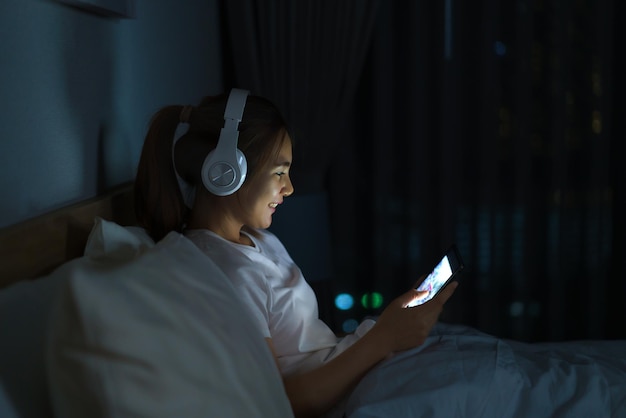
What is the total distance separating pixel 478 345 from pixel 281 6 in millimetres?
1574

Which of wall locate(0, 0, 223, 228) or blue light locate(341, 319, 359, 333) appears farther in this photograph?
blue light locate(341, 319, 359, 333)

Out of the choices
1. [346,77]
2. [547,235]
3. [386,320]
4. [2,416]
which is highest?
[346,77]

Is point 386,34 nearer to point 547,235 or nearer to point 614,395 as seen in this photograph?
point 547,235

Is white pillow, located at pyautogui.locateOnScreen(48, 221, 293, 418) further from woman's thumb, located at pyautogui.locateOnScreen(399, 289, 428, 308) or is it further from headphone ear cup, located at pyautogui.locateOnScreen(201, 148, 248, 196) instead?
woman's thumb, located at pyautogui.locateOnScreen(399, 289, 428, 308)

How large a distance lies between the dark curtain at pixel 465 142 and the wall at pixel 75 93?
0.71m

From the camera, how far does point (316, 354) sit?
3.94 ft

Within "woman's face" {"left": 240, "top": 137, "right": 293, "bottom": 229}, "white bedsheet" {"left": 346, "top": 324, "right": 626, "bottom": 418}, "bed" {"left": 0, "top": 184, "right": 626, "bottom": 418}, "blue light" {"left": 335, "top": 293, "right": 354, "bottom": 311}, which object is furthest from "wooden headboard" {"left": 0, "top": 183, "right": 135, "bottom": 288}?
"blue light" {"left": 335, "top": 293, "right": 354, "bottom": 311}

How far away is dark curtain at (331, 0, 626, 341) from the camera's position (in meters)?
2.38

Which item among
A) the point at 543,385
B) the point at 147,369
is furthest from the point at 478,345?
the point at 147,369

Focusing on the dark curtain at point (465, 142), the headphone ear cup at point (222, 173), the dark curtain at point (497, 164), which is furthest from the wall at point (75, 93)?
the dark curtain at point (497, 164)

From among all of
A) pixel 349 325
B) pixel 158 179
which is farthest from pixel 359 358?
pixel 349 325

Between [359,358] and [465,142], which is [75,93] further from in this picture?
[465,142]

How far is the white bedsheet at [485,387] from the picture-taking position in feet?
3.19

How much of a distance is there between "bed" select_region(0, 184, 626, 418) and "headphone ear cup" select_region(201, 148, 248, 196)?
150 millimetres
